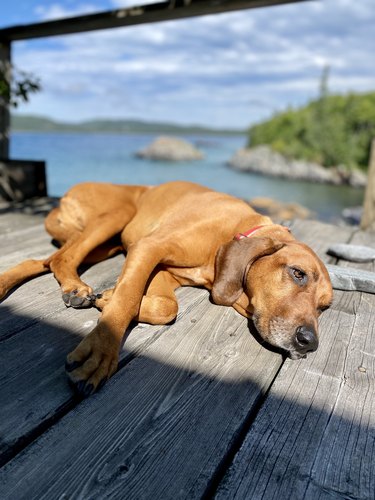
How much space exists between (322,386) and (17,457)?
1.32 metres

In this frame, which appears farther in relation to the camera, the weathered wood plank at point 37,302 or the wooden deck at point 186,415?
the weathered wood plank at point 37,302

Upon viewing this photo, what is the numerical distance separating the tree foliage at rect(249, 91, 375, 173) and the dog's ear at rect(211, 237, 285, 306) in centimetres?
3768

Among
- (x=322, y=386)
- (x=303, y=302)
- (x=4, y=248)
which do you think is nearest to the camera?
(x=322, y=386)

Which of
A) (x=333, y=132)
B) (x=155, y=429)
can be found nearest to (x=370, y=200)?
(x=155, y=429)

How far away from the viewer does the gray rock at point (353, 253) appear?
3.91 m

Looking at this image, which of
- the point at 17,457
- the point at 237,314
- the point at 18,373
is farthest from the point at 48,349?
the point at 237,314

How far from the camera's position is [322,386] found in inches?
77.9

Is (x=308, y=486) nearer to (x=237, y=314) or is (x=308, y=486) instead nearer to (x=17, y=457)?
(x=17, y=457)

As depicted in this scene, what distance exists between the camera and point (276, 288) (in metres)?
2.35

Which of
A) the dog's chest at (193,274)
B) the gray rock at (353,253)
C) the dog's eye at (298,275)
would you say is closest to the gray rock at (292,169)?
the gray rock at (353,253)

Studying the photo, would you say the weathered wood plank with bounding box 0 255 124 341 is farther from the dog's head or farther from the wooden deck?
the dog's head

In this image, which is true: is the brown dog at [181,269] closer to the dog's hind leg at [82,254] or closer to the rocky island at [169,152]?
the dog's hind leg at [82,254]

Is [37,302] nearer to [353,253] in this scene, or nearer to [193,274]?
[193,274]

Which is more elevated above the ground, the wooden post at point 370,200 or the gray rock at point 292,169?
the wooden post at point 370,200
